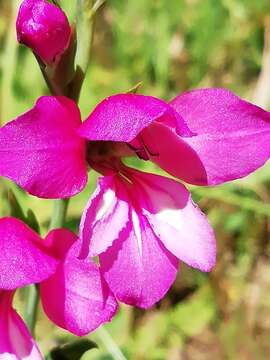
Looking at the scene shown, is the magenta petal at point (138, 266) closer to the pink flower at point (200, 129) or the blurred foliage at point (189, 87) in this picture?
the pink flower at point (200, 129)

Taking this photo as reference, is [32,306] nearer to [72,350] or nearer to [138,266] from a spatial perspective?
[72,350]

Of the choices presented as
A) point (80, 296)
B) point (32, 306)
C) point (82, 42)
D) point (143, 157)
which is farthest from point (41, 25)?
point (32, 306)

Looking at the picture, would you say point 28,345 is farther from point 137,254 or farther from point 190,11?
point 190,11

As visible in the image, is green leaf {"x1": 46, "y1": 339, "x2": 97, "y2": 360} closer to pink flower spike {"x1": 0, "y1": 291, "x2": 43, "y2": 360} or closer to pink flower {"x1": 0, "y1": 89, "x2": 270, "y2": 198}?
pink flower spike {"x1": 0, "y1": 291, "x2": 43, "y2": 360}

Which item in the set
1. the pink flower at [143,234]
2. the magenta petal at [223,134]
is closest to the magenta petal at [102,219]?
the pink flower at [143,234]

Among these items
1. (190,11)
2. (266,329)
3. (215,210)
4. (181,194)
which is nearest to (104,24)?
(190,11)

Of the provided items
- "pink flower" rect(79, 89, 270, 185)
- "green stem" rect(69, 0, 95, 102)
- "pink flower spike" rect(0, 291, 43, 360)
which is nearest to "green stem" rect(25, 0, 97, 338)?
"green stem" rect(69, 0, 95, 102)
